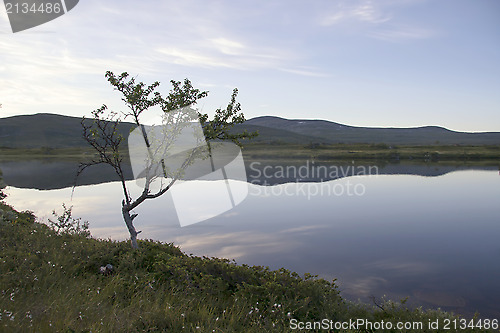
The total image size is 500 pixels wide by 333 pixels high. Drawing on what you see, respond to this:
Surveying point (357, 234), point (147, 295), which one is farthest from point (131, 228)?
→ point (357, 234)

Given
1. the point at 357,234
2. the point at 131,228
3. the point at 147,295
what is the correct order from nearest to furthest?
the point at 147,295
the point at 131,228
the point at 357,234

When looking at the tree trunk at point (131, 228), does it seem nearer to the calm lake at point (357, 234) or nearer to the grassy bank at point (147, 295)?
the grassy bank at point (147, 295)

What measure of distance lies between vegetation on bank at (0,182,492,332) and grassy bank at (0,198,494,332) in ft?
0.07

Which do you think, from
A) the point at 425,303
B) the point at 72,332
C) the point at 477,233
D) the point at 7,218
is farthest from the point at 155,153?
the point at 477,233

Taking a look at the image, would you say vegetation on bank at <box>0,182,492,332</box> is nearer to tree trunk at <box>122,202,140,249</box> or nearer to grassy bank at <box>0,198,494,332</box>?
grassy bank at <box>0,198,494,332</box>

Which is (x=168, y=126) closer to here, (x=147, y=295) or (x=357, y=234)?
(x=147, y=295)

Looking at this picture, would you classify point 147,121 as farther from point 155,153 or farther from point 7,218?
point 7,218

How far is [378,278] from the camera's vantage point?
13.1m

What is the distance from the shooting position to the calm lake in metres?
12.5

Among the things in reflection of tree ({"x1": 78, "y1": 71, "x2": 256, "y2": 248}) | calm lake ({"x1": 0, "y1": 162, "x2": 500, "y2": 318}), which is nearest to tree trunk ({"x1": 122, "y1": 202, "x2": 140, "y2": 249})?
reflection of tree ({"x1": 78, "y1": 71, "x2": 256, "y2": 248})

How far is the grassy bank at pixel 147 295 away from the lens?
6.49m

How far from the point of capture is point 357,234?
65.2ft

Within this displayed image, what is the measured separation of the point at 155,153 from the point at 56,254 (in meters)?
4.47

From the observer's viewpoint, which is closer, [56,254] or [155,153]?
[56,254]
